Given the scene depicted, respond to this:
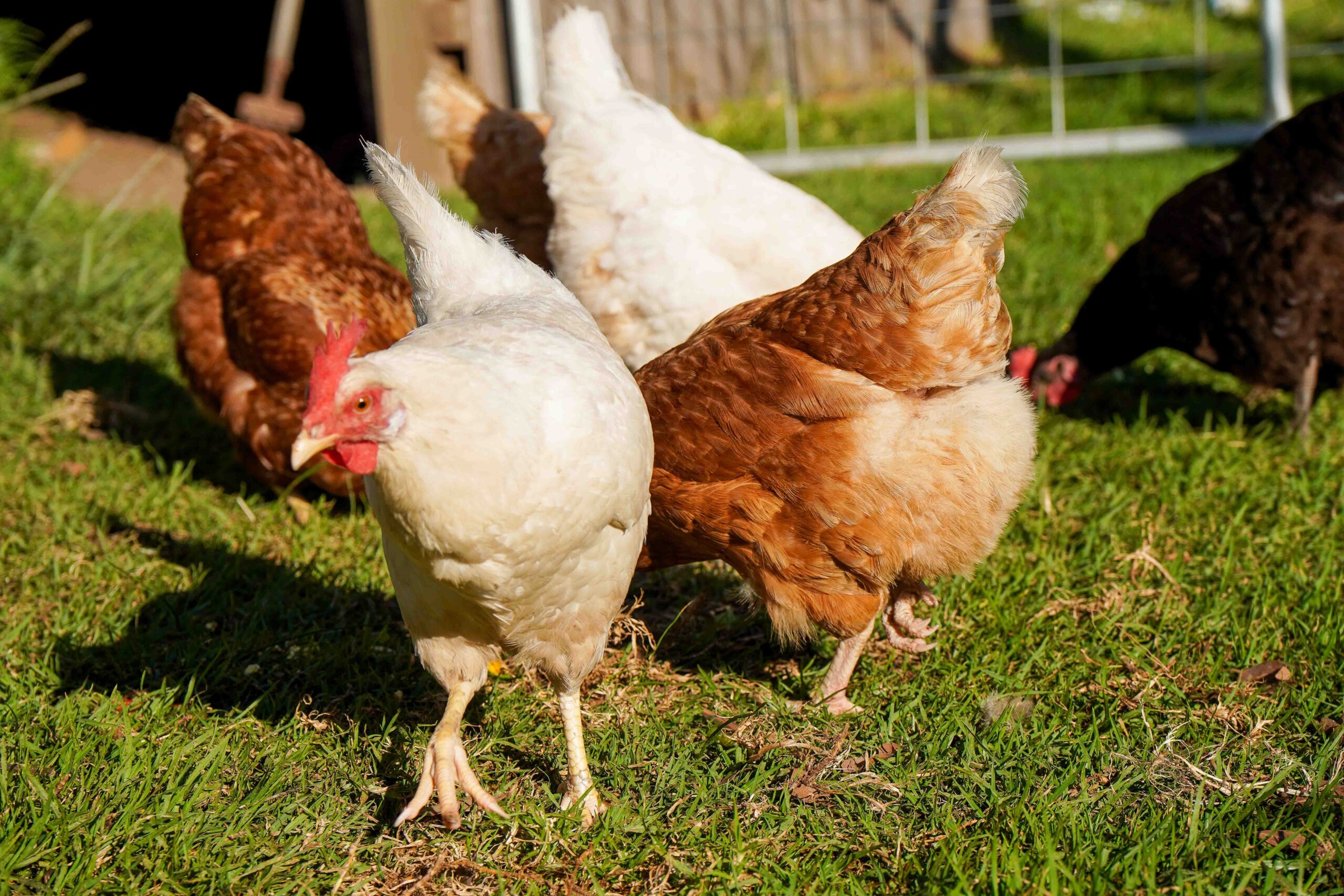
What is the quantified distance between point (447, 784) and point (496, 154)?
3.05 m

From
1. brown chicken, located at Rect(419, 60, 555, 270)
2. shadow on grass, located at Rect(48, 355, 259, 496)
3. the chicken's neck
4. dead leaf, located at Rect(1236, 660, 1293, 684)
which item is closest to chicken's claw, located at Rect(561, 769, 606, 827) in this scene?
dead leaf, located at Rect(1236, 660, 1293, 684)

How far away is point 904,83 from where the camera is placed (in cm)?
841

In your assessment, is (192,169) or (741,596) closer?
(741,596)

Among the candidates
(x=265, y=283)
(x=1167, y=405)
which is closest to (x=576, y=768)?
(x=265, y=283)

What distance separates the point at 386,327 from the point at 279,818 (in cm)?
218

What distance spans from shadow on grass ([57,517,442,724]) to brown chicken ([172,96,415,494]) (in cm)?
57

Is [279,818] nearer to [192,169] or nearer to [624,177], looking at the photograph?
[624,177]

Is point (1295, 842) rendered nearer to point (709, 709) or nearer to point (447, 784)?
point (709, 709)

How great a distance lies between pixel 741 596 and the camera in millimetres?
3078

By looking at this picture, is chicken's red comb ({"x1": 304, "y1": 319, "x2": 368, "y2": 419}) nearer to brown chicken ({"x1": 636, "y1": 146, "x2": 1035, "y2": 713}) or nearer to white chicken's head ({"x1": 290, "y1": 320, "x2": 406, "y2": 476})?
white chicken's head ({"x1": 290, "y1": 320, "x2": 406, "y2": 476})

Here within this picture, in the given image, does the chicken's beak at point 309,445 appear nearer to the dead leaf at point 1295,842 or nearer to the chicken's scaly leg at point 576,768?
the chicken's scaly leg at point 576,768

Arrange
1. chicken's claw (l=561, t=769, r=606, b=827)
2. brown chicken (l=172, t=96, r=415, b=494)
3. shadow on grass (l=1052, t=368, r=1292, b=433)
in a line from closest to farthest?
1. chicken's claw (l=561, t=769, r=606, b=827)
2. brown chicken (l=172, t=96, r=415, b=494)
3. shadow on grass (l=1052, t=368, r=1292, b=433)

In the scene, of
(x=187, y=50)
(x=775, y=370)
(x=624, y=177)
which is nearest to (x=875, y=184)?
(x=624, y=177)

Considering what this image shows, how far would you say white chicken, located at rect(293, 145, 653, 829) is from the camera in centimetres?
200
